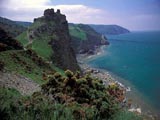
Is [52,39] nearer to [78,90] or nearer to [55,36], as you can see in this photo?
[55,36]

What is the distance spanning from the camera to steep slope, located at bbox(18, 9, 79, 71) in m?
54.7

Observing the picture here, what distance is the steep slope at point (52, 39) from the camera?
54.7m

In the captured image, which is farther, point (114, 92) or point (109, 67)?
point (109, 67)

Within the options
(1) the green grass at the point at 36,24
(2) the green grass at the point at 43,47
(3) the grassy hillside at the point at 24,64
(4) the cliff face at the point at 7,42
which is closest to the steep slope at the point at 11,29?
(1) the green grass at the point at 36,24

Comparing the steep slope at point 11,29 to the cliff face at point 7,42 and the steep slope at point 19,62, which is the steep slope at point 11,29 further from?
the steep slope at point 19,62

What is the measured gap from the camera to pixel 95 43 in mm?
147125

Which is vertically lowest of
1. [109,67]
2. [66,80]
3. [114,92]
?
[109,67]

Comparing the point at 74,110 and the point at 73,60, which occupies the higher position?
the point at 74,110

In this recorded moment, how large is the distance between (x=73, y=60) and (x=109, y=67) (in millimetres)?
24559

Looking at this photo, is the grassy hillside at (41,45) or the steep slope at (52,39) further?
the steep slope at (52,39)

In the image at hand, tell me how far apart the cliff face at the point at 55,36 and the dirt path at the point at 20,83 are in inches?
1020

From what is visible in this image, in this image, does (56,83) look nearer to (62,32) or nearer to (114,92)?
(114,92)

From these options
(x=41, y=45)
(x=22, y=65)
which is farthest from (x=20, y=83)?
(x=41, y=45)

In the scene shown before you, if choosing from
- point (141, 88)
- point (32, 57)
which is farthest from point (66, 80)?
point (141, 88)
